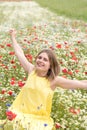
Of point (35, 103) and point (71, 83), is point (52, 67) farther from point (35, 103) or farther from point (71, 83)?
point (35, 103)

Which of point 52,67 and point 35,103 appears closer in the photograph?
point 35,103

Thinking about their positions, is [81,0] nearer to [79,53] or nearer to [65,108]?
[79,53]

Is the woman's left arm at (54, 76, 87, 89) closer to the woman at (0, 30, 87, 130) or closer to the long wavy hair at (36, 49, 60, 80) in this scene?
the woman at (0, 30, 87, 130)

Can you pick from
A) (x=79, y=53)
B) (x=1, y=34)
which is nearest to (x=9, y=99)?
(x=79, y=53)

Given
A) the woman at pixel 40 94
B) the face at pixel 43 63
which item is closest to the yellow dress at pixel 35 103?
the woman at pixel 40 94

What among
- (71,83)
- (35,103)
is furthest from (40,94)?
(71,83)

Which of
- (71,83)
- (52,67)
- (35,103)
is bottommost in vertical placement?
(35,103)

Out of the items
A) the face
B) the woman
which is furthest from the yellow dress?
the face

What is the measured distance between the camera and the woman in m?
5.25

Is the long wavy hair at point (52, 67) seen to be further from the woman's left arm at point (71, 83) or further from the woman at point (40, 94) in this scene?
the woman's left arm at point (71, 83)

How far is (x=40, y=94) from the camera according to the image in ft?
17.9

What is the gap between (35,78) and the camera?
564 centimetres

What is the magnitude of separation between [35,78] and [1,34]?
753 centimetres

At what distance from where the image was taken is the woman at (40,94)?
525 cm
